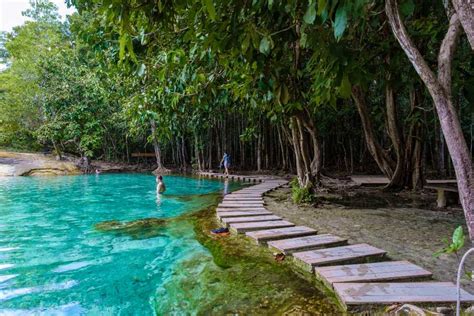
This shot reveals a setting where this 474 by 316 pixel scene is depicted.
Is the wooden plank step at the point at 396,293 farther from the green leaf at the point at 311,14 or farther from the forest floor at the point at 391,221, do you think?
the green leaf at the point at 311,14

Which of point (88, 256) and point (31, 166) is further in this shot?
point (31, 166)

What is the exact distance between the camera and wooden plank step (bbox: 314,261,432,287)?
3006 millimetres

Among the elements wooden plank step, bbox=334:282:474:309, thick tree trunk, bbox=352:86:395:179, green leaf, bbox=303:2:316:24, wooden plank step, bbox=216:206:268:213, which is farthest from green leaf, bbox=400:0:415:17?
thick tree trunk, bbox=352:86:395:179


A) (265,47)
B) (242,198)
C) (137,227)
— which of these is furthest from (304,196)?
(265,47)

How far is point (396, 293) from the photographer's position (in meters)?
2.67

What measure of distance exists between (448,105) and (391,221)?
406 cm

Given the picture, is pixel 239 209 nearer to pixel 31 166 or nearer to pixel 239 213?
pixel 239 213

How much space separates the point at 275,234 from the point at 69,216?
5802 millimetres

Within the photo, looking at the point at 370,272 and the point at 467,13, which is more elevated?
the point at 467,13

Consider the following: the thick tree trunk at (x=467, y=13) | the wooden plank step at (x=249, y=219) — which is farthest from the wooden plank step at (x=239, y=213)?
the thick tree trunk at (x=467, y=13)

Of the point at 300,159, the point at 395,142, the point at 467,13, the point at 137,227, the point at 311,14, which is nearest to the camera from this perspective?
the point at 467,13

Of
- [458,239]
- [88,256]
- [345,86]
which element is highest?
[345,86]

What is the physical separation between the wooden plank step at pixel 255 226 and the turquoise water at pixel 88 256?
675mm

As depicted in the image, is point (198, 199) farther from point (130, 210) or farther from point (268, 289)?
point (268, 289)
